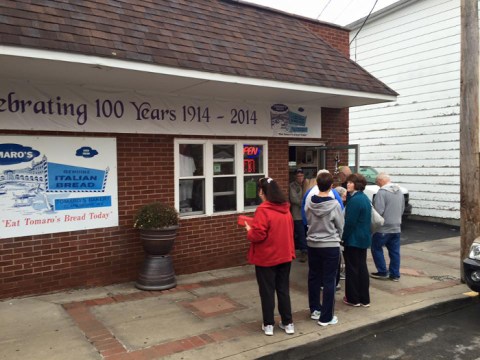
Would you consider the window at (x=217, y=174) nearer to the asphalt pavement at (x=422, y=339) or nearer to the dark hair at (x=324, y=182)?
the dark hair at (x=324, y=182)

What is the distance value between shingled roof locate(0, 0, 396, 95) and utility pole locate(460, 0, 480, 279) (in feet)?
4.95

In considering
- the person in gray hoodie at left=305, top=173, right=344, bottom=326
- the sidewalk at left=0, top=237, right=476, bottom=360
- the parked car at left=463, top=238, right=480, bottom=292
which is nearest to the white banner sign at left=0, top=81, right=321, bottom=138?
the sidewalk at left=0, top=237, right=476, bottom=360

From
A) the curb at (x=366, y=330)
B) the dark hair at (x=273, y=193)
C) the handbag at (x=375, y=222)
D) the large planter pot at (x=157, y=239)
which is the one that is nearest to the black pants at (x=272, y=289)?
the curb at (x=366, y=330)

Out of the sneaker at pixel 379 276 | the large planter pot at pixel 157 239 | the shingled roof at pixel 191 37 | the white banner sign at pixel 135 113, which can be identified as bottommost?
the sneaker at pixel 379 276

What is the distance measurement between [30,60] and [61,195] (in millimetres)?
1893

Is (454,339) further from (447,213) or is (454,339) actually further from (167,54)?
(447,213)

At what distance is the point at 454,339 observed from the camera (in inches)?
191

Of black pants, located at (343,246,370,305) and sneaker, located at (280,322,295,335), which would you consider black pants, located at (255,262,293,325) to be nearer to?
sneaker, located at (280,322,295,335)

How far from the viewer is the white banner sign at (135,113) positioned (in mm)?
5430

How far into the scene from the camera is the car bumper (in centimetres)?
529

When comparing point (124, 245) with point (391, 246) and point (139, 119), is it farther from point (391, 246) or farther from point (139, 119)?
point (391, 246)

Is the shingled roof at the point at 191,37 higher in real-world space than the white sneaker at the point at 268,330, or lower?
higher

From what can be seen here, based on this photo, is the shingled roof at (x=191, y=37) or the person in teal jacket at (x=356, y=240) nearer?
the shingled roof at (x=191, y=37)

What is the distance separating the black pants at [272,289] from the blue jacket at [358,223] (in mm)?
1197
